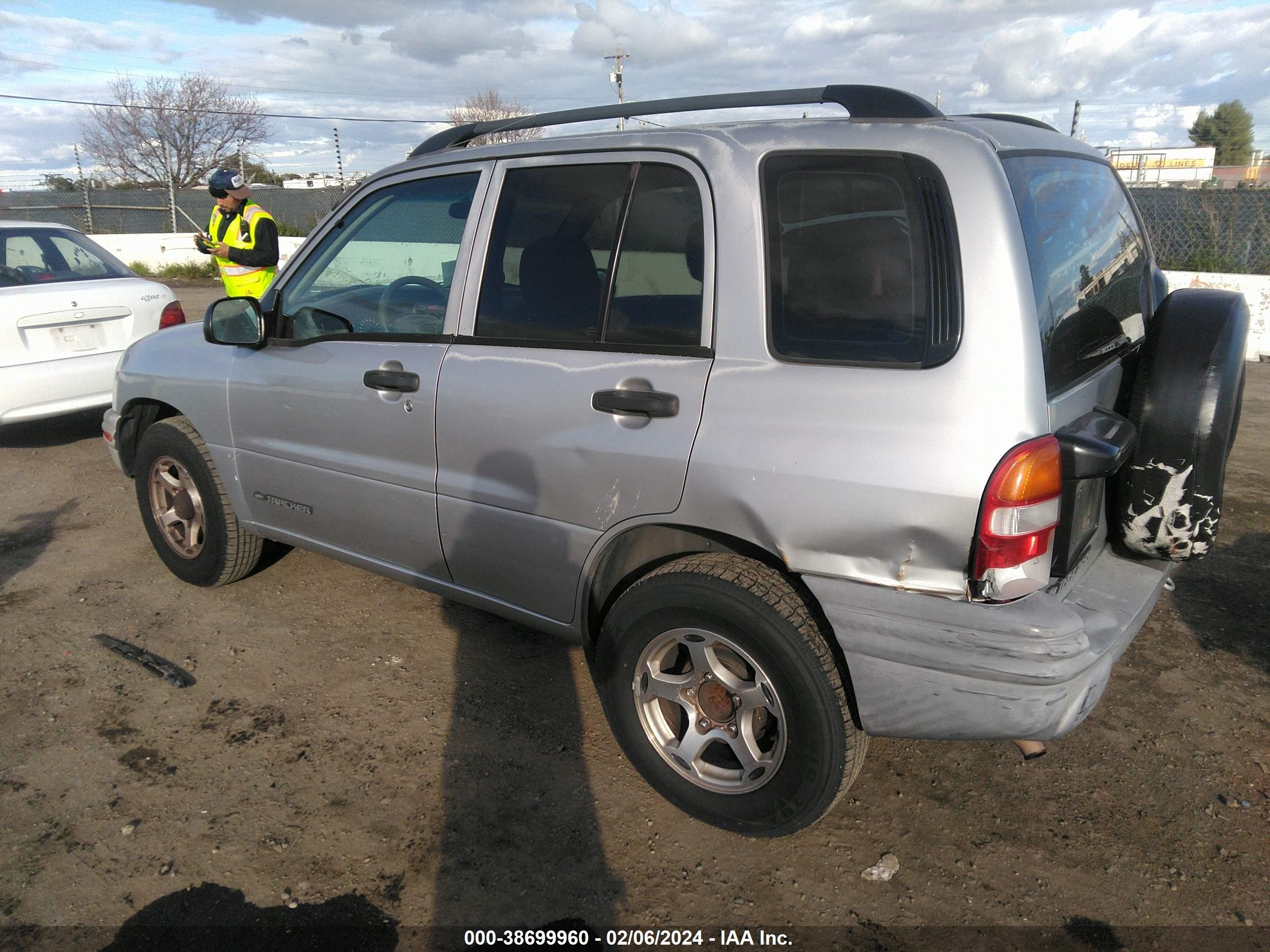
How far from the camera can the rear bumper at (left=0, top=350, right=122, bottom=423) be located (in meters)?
5.92

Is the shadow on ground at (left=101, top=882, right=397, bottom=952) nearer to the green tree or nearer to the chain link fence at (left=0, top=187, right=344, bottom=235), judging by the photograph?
the chain link fence at (left=0, top=187, right=344, bottom=235)

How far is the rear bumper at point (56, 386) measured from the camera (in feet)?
19.4

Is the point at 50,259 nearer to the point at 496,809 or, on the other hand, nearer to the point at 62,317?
the point at 62,317

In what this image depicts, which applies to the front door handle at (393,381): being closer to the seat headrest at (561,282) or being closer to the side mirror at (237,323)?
the seat headrest at (561,282)

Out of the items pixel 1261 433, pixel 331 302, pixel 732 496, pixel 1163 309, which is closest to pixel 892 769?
pixel 732 496

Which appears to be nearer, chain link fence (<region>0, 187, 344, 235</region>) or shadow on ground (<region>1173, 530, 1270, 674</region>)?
shadow on ground (<region>1173, 530, 1270, 674</region>)

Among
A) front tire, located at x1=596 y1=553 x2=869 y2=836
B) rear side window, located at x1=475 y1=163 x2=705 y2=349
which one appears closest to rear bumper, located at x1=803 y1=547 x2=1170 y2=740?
front tire, located at x1=596 y1=553 x2=869 y2=836

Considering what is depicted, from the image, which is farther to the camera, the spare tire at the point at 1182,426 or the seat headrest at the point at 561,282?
the seat headrest at the point at 561,282

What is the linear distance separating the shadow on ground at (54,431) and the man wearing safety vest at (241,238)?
1507mm

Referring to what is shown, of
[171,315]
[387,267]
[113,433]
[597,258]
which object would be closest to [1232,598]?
[597,258]

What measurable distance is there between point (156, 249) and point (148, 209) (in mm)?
939

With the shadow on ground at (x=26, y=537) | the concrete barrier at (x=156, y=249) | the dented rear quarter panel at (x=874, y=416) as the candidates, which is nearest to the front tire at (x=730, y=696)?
the dented rear quarter panel at (x=874, y=416)

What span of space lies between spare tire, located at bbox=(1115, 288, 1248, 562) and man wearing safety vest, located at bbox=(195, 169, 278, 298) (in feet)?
21.7

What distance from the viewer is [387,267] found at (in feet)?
11.6
